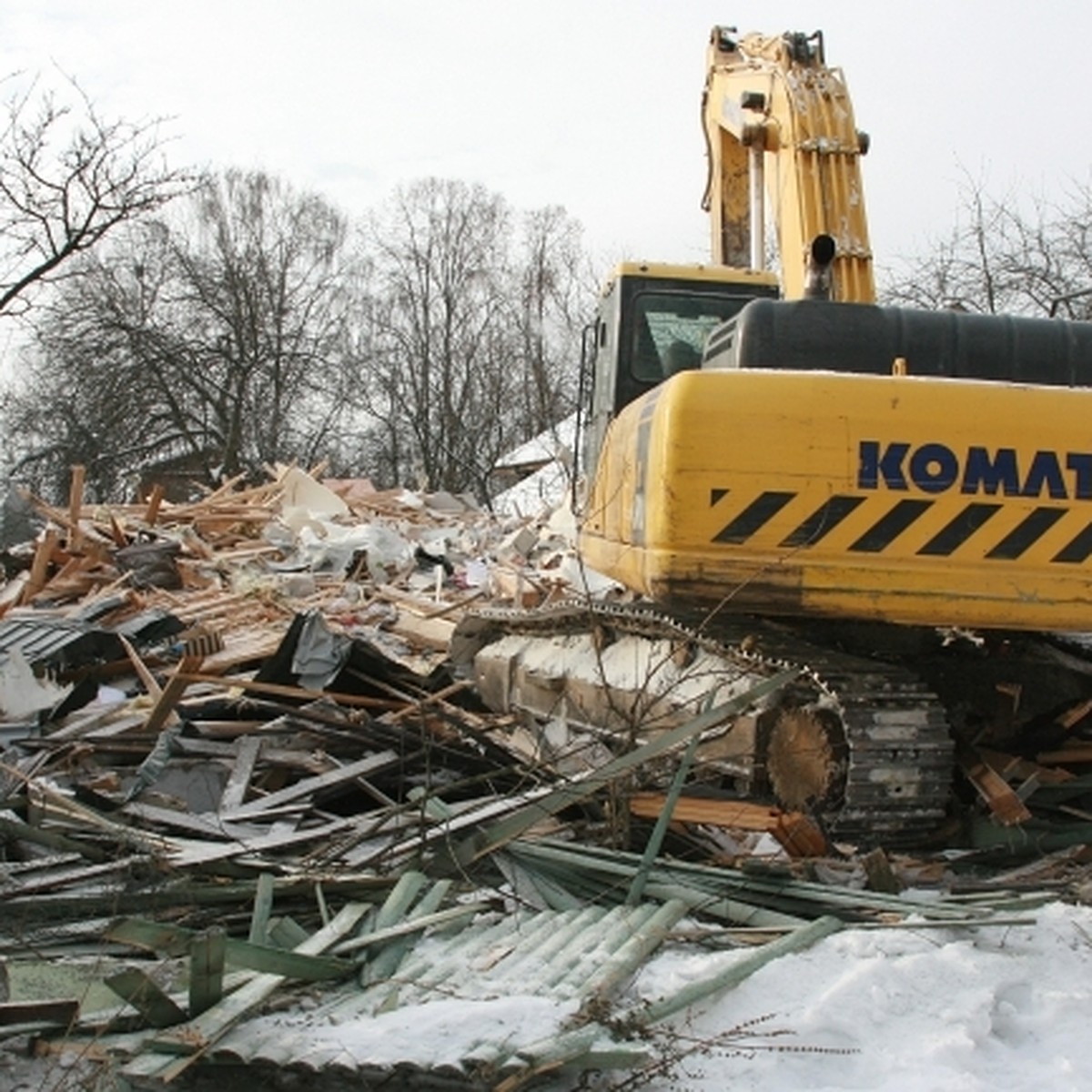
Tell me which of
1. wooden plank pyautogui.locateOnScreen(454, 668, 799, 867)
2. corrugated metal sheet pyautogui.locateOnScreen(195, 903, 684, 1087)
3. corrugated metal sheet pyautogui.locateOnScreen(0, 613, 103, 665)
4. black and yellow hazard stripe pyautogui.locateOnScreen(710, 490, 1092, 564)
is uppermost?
black and yellow hazard stripe pyautogui.locateOnScreen(710, 490, 1092, 564)

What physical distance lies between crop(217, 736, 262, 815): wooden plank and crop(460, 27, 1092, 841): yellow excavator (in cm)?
174

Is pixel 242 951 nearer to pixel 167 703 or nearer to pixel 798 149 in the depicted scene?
pixel 167 703

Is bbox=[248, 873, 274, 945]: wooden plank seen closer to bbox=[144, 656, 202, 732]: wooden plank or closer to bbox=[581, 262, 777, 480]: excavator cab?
bbox=[144, 656, 202, 732]: wooden plank

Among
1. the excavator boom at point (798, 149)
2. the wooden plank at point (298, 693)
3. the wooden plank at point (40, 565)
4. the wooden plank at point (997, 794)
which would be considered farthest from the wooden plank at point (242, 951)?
the wooden plank at point (40, 565)

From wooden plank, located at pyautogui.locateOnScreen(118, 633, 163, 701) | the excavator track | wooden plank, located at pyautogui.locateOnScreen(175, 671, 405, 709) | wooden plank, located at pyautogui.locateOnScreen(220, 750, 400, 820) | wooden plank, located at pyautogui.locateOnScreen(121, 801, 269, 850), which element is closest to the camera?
the excavator track

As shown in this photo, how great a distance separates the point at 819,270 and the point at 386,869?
3363 millimetres

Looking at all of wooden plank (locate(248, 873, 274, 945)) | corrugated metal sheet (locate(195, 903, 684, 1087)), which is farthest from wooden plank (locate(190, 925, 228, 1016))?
wooden plank (locate(248, 873, 274, 945))

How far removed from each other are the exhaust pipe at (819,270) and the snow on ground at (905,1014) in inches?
123

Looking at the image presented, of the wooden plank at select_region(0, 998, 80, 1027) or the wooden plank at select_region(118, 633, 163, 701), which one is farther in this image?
the wooden plank at select_region(118, 633, 163, 701)

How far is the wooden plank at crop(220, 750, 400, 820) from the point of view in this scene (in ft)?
19.7

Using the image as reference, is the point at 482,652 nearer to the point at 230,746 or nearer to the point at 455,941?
the point at 230,746

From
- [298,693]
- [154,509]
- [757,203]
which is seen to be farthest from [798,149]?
[154,509]

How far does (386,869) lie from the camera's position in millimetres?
4730

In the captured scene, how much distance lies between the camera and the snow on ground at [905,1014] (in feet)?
10.9
